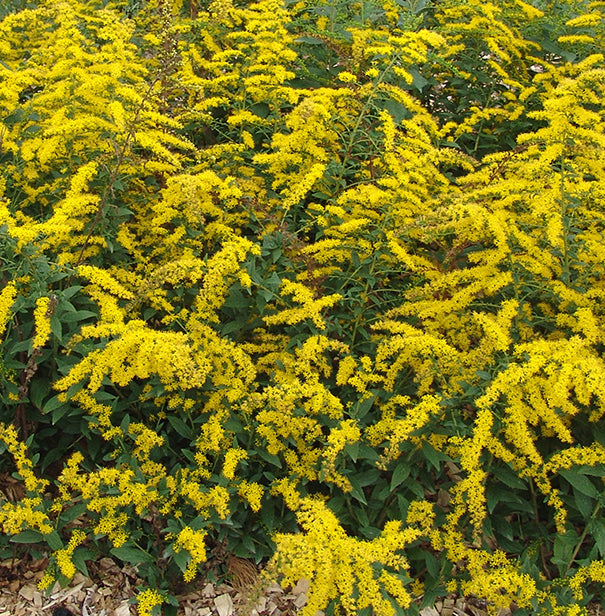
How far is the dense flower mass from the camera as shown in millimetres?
2900

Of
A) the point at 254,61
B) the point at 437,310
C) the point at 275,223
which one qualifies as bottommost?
the point at 437,310

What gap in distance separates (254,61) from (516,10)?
8.29 feet

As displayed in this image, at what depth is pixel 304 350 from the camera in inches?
128

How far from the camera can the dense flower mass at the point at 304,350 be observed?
9.52 feet

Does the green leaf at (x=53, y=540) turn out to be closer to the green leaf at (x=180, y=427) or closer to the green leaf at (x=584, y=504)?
the green leaf at (x=180, y=427)

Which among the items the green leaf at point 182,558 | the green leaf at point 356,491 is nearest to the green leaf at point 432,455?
the green leaf at point 356,491

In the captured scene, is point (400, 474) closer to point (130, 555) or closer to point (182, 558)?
point (182, 558)

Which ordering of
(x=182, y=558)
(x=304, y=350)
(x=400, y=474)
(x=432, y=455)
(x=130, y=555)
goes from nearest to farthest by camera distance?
(x=182, y=558), (x=130, y=555), (x=432, y=455), (x=400, y=474), (x=304, y=350)

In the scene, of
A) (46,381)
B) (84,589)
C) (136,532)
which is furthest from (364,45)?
(84,589)

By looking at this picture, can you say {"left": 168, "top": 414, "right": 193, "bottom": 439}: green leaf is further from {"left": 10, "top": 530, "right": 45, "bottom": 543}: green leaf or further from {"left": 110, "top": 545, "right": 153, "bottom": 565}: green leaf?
{"left": 10, "top": 530, "right": 45, "bottom": 543}: green leaf

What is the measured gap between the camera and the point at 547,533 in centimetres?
329

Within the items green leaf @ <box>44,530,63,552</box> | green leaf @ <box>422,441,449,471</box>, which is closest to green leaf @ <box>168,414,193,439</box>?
green leaf @ <box>44,530,63,552</box>

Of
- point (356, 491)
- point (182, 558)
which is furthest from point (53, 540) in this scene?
point (356, 491)

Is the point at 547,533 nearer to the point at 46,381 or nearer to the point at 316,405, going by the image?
the point at 316,405
